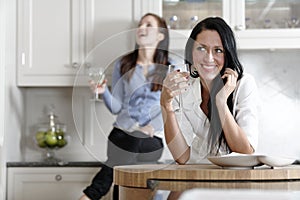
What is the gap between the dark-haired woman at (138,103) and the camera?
217cm

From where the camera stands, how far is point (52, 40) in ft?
11.2

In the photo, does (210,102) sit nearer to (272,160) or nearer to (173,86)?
(173,86)

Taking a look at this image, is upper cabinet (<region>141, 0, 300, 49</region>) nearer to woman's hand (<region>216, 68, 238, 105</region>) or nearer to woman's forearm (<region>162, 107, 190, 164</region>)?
woman's hand (<region>216, 68, 238, 105</region>)

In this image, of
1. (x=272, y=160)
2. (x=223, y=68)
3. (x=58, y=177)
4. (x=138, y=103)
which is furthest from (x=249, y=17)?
(x=272, y=160)

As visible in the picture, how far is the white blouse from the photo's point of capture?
1.79m

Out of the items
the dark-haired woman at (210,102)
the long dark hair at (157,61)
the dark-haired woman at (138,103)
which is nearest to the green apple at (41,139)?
the dark-haired woman at (138,103)

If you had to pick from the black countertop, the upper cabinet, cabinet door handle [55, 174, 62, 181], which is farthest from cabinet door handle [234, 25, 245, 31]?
cabinet door handle [55, 174, 62, 181]

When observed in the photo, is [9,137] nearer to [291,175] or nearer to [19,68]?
[19,68]

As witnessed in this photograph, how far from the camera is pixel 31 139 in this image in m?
3.64

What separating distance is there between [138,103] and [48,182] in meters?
0.91

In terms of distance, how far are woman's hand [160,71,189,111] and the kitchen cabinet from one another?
1.61m

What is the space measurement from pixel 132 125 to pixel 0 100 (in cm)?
100

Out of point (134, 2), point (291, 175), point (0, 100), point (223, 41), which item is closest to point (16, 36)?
point (0, 100)

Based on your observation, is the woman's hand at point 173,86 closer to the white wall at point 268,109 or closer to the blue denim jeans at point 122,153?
the blue denim jeans at point 122,153
